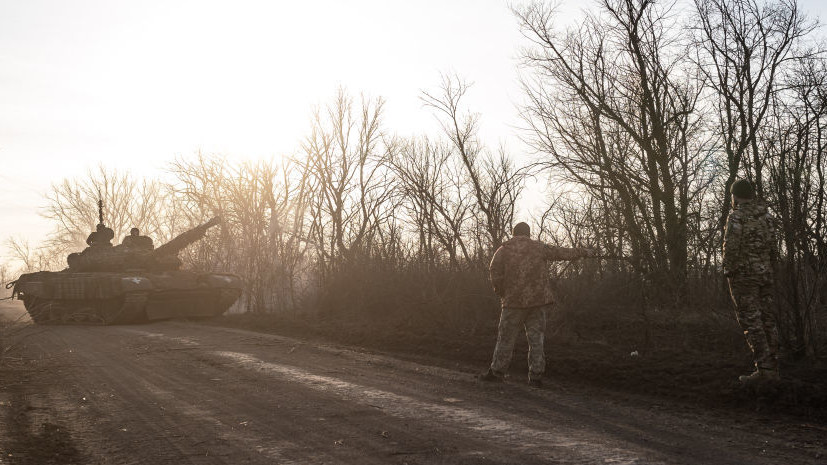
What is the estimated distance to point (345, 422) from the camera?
6156mm

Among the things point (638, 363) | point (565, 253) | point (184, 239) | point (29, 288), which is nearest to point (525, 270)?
point (565, 253)

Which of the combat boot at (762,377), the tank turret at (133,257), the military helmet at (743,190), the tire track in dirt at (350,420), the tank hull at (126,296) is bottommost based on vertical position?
the tire track in dirt at (350,420)

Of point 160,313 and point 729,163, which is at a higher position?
point 729,163

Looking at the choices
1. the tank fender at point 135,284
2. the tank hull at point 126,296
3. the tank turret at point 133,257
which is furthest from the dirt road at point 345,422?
the tank turret at point 133,257

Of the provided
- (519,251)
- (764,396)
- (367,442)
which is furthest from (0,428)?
A: (764,396)

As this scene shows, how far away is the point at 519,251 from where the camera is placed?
27.9 ft

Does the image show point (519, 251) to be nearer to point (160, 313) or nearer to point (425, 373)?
point (425, 373)

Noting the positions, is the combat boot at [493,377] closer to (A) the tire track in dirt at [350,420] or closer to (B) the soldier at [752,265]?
(A) the tire track in dirt at [350,420]

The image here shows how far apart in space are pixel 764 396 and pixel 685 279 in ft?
26.1

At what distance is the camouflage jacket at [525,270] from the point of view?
833 centimetres

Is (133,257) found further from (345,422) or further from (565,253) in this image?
(345,422)

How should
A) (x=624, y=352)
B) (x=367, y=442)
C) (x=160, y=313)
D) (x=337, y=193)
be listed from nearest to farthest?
(x=367, y=442)
(x=624, y=352)
(x=160, y=313)
(x=337, y=193)

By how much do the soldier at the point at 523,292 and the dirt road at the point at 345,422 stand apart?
Answer: 519 millimetres

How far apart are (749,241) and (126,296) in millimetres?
15746
